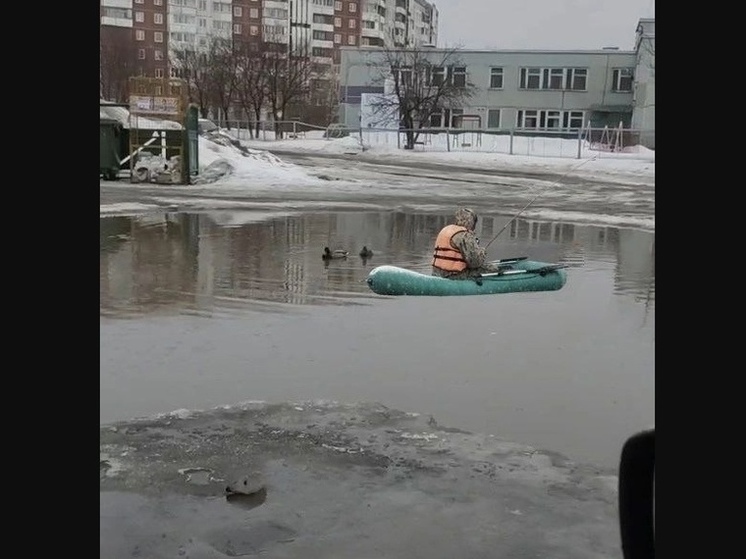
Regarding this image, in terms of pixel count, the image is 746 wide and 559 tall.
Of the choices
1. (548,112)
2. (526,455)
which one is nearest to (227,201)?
(526,455)

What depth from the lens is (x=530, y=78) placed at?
5653 cm

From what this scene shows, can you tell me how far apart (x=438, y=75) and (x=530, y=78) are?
6.13 metres

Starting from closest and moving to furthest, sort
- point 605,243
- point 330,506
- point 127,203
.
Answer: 1. point 330,506
2. point 605,243
3. point 127,203

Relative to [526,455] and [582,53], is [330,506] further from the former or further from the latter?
[582,53]

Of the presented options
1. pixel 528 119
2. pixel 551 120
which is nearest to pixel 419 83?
pixel 528 119

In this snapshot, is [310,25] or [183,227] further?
[310,25]

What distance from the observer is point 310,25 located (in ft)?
352

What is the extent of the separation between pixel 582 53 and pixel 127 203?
39959 mm

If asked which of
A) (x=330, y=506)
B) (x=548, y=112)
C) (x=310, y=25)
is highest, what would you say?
(x=310, y=25)

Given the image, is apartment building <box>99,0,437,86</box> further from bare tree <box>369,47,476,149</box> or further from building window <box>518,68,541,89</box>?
building window <box>518,68,541,89</box>

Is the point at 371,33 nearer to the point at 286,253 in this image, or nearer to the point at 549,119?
the point at 549,119

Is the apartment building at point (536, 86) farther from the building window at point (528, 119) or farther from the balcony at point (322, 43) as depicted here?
the balcony at point (322, 43)

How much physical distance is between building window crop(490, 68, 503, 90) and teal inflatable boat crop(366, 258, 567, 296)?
4715 cm

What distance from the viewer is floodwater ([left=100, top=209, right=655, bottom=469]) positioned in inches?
261
